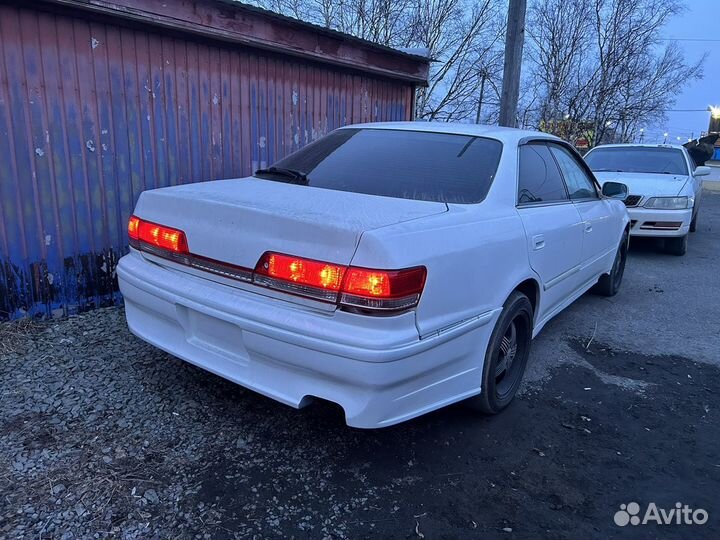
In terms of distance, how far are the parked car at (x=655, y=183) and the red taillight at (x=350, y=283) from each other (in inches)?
256

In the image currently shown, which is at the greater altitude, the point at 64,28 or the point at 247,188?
the point at 64,28

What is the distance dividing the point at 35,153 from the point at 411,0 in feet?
51.2

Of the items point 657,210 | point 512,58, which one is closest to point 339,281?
point 657,210

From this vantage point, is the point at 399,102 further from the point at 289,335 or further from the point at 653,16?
the point at 653,16

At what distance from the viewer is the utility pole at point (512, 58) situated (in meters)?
7.79

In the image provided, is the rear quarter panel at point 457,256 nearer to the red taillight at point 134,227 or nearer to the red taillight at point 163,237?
the red taillight at point 163,237

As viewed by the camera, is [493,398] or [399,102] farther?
[399,102]

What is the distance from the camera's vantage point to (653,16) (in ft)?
59.2

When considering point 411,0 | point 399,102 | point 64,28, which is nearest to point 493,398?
point 64,28

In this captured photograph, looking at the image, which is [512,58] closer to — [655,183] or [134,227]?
[655,183]

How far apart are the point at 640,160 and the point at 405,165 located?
696cm

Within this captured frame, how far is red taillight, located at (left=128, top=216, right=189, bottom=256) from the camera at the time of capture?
8.42 ft

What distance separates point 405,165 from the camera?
301 cm

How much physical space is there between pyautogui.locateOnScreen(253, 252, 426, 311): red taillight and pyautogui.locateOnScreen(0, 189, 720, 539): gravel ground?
89 centimetres
